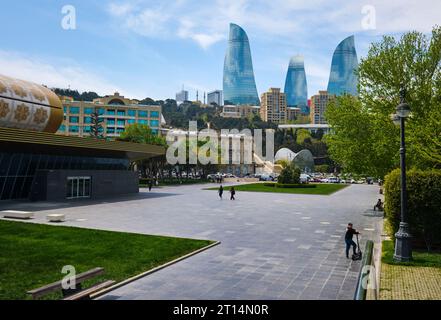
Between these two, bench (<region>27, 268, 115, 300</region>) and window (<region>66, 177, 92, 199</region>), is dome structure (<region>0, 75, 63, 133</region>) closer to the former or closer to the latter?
window (<region>66, 177, 92, 199</region>)

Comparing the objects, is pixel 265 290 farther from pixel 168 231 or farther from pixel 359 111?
pixel 359 111

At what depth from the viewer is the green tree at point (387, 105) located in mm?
24016

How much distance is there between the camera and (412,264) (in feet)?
46.4

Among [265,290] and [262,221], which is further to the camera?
[262,221]

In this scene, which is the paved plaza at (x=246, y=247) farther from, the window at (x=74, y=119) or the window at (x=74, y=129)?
the window at (x=74, y=119)

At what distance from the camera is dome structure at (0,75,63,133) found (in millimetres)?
29672

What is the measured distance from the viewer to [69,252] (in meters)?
14.7

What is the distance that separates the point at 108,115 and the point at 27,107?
97387 millimetres

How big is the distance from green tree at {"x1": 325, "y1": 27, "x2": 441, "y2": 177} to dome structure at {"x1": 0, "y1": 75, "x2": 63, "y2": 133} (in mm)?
26492

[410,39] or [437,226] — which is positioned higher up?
[410,39]

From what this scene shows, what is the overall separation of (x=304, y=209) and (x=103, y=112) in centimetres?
10679
